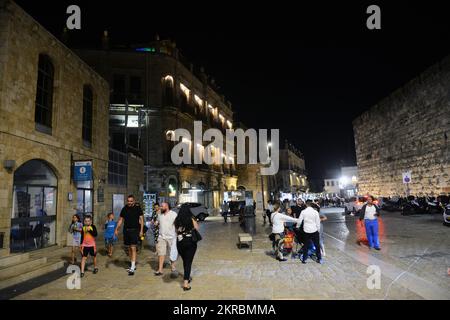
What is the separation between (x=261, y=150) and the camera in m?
57.9

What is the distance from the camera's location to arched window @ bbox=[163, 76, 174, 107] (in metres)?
27.9

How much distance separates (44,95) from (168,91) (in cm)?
1780

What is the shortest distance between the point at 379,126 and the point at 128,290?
32049 millimetres

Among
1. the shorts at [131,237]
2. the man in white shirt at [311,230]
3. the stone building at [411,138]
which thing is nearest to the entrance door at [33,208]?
the shorts at [131,237]

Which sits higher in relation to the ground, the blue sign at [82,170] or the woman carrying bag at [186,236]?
the blue sign at [82,170]

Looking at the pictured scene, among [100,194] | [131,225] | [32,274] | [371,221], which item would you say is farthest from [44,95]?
→ [371,221]

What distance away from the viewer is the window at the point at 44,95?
10.8 meters

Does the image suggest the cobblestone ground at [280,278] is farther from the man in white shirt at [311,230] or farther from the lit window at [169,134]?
the lit window at [169,134]

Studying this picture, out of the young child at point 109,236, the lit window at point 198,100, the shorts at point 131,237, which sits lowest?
the young child at point 109,236

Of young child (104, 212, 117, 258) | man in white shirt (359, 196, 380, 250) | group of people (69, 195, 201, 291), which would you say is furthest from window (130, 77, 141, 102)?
man in white shirt (359, 196, 380, 250)

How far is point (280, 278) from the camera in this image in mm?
6473

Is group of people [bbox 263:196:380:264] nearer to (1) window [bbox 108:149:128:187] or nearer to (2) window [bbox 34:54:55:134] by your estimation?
(2) window [bbox 34:54:55:134]

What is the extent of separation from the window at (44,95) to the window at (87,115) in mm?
2753
